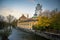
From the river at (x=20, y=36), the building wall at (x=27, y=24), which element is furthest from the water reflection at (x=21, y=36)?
the building wall at (x=27, y=24)

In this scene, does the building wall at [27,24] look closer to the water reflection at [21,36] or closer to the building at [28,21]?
the building at [28,21]

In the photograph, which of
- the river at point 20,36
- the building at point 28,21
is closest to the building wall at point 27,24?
the building at point 28,21

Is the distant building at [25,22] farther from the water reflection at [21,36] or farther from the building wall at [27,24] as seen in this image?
the water reflection at [21,36]

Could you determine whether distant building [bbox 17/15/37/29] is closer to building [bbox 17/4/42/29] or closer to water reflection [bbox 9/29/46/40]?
building [bbox 17/4/42/29]

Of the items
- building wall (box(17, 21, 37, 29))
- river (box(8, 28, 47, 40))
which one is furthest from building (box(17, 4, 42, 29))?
river (box(8, 28, 47, 40))

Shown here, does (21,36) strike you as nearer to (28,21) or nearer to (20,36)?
(20,36)

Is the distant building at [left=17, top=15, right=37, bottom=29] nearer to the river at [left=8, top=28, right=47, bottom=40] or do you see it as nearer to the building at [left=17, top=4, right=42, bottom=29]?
the building at [left=17, top=4, right=42, bottom=29]

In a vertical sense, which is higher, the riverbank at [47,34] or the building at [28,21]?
the building at [28,21]

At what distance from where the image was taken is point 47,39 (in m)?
3.05

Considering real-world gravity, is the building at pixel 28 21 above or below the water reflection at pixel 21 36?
above

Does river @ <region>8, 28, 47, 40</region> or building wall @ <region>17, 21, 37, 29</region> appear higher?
building wall @ <region>17, 21, 37, 29</region>

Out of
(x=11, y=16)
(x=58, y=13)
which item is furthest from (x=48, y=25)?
(x=11, y=16)

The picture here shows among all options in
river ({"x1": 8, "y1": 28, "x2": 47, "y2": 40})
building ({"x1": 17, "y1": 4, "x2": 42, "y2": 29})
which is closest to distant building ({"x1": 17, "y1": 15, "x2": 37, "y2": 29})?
building ({"x1": 17, "y1": 4, "x2": 42, "y2": 29})

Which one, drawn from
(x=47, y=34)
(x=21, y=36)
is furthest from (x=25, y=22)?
(x=47, y=34)
